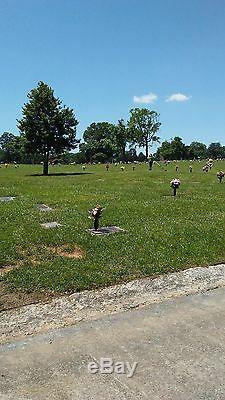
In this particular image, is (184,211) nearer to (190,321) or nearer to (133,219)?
(133,219)

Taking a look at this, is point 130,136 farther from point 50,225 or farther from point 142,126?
point 50,225

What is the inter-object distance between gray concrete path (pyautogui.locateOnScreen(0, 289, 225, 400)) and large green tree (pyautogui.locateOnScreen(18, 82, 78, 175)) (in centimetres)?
4289

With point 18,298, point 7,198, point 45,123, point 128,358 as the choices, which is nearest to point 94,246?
point 18,298

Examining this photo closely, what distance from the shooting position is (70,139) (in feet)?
164

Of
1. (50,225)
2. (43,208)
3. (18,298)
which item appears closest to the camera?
(18,298)

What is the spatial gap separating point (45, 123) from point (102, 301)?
42338mm

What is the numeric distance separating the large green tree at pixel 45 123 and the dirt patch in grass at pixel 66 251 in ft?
124

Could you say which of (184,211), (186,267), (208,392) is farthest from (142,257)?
(184,211)

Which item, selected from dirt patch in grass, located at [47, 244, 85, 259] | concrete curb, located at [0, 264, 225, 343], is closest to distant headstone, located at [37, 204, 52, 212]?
dirt patch in grass, located at [47, 244, 85, 259]

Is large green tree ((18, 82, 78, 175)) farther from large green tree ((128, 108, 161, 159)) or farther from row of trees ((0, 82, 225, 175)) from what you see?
large green tree ((128, 108, 161, 159))

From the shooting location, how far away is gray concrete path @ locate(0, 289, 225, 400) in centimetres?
506

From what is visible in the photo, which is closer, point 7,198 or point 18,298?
point 18,298

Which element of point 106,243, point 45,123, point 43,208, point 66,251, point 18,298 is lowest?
point 18,298

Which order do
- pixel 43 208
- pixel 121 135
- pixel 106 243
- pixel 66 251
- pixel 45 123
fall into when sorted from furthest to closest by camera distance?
pixel 121 135
pixel 45 123
pixel 43 208
pixel 106 243
pixel 66 251
